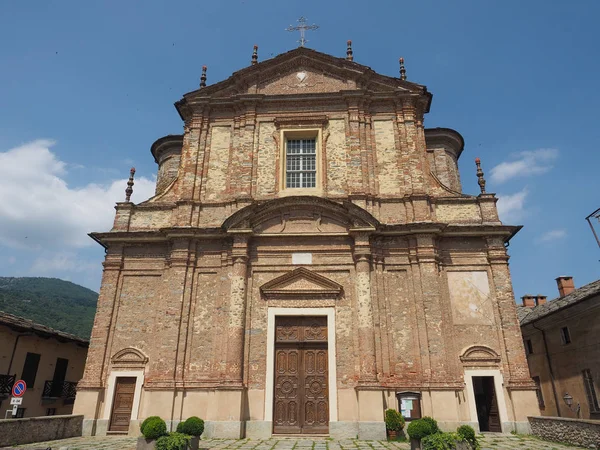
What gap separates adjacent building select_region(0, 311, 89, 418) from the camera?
1647 centimetres

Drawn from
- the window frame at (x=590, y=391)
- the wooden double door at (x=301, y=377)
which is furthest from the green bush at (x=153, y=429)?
the window frame at (x=590, y=391)

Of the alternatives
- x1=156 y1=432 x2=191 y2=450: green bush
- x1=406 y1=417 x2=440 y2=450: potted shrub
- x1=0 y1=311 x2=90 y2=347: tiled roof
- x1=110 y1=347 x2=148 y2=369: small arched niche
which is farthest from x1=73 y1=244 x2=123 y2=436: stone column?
x1=406 y1=417 x2=440 y2=450: potted shrub

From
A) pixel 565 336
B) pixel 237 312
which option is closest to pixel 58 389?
pixel 237 312

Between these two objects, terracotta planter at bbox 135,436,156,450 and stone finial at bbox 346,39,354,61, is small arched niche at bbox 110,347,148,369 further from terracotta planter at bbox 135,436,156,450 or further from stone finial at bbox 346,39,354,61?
stone finial at bbox 346,39,354,61

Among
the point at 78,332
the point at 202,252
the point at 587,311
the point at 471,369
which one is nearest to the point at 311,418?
the point at 471,369

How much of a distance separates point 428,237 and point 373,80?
23.7 ft

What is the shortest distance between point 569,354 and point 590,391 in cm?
149

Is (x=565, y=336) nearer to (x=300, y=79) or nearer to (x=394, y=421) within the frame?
(x=394, y=421)

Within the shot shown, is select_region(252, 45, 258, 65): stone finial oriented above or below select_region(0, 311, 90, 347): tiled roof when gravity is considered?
above

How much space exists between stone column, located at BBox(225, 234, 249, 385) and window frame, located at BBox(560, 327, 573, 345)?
12837 millimetres

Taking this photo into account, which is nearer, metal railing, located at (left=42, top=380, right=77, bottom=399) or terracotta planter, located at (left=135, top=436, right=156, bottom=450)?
terracotta planter, located at (left=135, top=436, right=156, bottom=450)

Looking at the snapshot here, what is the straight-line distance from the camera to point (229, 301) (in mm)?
14477

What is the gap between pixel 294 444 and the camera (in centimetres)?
1157

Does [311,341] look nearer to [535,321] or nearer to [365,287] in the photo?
[365,287]
